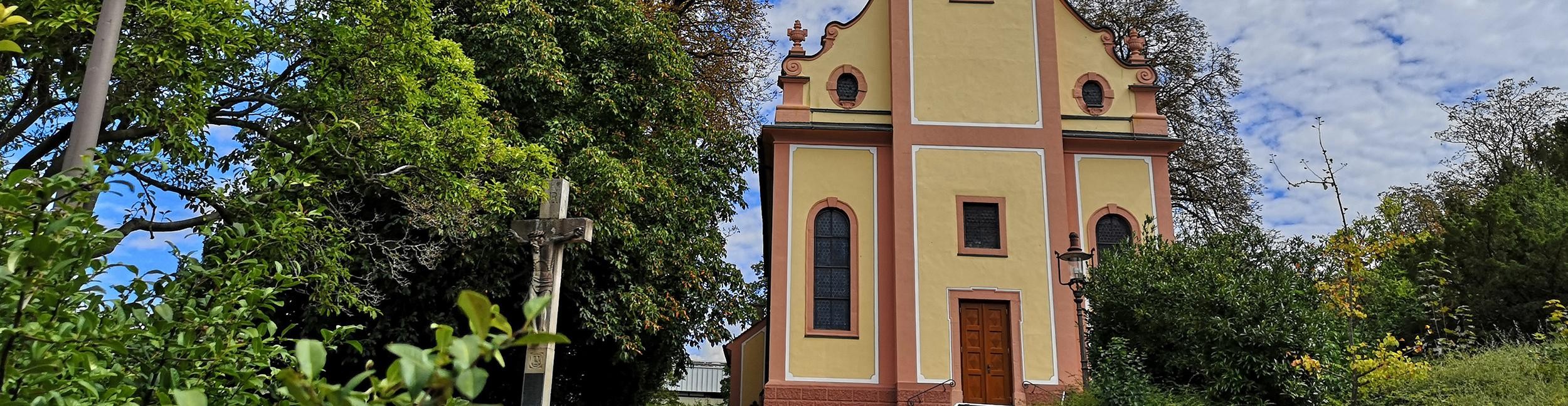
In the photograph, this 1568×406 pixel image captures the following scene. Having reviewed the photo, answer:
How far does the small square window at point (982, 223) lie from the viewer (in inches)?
667

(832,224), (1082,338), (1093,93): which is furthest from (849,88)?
(1082,338)

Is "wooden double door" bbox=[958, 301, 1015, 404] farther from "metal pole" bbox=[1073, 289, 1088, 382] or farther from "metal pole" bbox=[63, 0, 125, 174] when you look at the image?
"metal pole" bbox=[63, 0, 125, 174]

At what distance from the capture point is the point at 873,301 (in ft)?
55.1

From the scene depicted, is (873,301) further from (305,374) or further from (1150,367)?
(305,374)

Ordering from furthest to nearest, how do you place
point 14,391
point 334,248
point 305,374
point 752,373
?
point 752,373 < point 334,248 < point 14,391 < point 305,374

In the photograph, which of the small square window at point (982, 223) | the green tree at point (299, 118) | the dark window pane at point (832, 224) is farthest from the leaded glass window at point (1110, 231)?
the green tree at point (299, 118)

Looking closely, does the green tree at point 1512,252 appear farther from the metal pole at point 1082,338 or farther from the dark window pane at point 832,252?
the dark window pane at point 832,252

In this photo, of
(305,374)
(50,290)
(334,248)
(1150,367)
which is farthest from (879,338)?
(305,374)

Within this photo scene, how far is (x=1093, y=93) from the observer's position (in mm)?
18516

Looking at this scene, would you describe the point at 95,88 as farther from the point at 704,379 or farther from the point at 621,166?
the point at 704,379

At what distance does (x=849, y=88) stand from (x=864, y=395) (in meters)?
5.42

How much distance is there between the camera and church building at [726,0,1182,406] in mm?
16359

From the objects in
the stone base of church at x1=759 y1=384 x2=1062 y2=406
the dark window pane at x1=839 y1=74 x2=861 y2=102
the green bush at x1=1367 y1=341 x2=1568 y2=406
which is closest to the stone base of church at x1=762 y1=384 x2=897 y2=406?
the stone base of church at x1=759 y1=384 x2=1062 y2=406

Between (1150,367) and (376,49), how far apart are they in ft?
30.9
